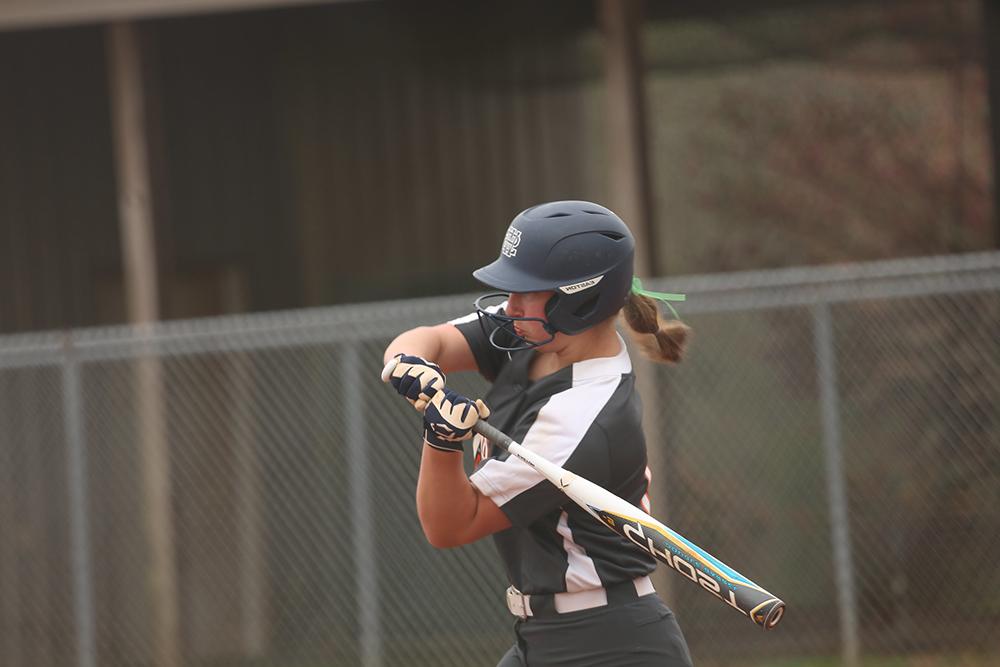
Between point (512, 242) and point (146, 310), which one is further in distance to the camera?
point (146, 310)

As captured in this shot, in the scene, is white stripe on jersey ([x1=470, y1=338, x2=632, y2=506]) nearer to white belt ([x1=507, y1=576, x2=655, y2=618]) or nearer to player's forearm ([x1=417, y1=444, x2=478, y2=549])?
player's forearm ([x1=417, y1=444, x2=478, y2=549])

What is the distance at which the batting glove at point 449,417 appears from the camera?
2.84m

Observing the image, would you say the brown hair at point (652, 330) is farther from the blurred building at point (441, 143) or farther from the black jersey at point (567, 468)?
the blurred building at point (441, 143)

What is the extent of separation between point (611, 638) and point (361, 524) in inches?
159

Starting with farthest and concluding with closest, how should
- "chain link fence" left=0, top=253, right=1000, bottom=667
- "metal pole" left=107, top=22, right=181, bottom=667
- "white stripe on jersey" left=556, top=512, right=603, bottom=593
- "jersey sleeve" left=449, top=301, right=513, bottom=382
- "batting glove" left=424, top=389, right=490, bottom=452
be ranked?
"metal pole" left=107, top=22, right=181, bottom=667 → "chain link fence" left=0, top=253, right=1000, bottom=667 → "jersey sleeve" left=449, top=301, right=513, bottom=382 → "white stripe on jersey" left=556, top=512, right=603, bottom=593 → "batting glove" left=424, top=389, right=490, bottom=452

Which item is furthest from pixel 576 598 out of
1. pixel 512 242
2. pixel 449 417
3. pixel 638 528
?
pixel 512 242

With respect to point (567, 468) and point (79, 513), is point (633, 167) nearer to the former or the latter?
point (79, 513)

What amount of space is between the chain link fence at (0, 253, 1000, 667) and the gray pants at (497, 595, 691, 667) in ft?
12.0

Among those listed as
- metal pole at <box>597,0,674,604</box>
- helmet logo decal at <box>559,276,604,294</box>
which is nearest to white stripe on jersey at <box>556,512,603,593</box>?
helmet logo decal at <box>559,276,604,294</box>

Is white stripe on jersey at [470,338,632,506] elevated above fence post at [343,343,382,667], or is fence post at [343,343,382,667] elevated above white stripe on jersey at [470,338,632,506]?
white stripe on jersey at [470,338,632,506]

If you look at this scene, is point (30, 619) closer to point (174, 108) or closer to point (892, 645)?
point (174, 108)

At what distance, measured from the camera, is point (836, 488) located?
679cm

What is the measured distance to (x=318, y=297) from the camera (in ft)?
29.7

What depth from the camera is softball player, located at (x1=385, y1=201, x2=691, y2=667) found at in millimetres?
2973
